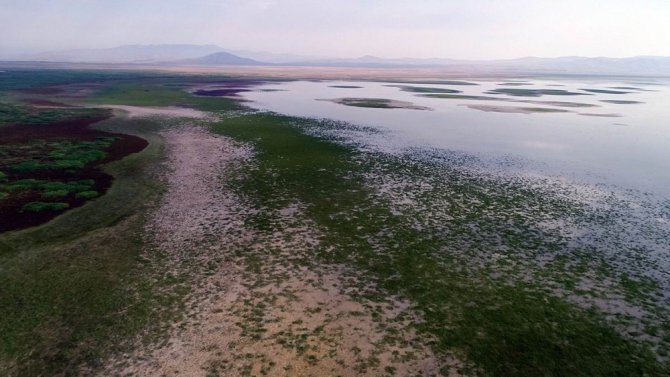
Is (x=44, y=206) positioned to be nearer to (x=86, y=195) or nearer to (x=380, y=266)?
Answer: (x=86, y=195)

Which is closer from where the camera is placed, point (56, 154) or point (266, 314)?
point (266, 314)

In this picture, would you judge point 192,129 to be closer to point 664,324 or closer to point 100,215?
point 100,215

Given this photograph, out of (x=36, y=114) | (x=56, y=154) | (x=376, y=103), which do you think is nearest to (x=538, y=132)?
(x=376, y=103)

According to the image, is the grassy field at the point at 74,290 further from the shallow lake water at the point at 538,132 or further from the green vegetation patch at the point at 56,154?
the shallow lake water at the point at 538,132

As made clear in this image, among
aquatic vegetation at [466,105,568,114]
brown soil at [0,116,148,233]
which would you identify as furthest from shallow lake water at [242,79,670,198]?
brown soil at [0,116,148,233]

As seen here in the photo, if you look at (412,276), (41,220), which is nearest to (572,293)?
(412,276)
